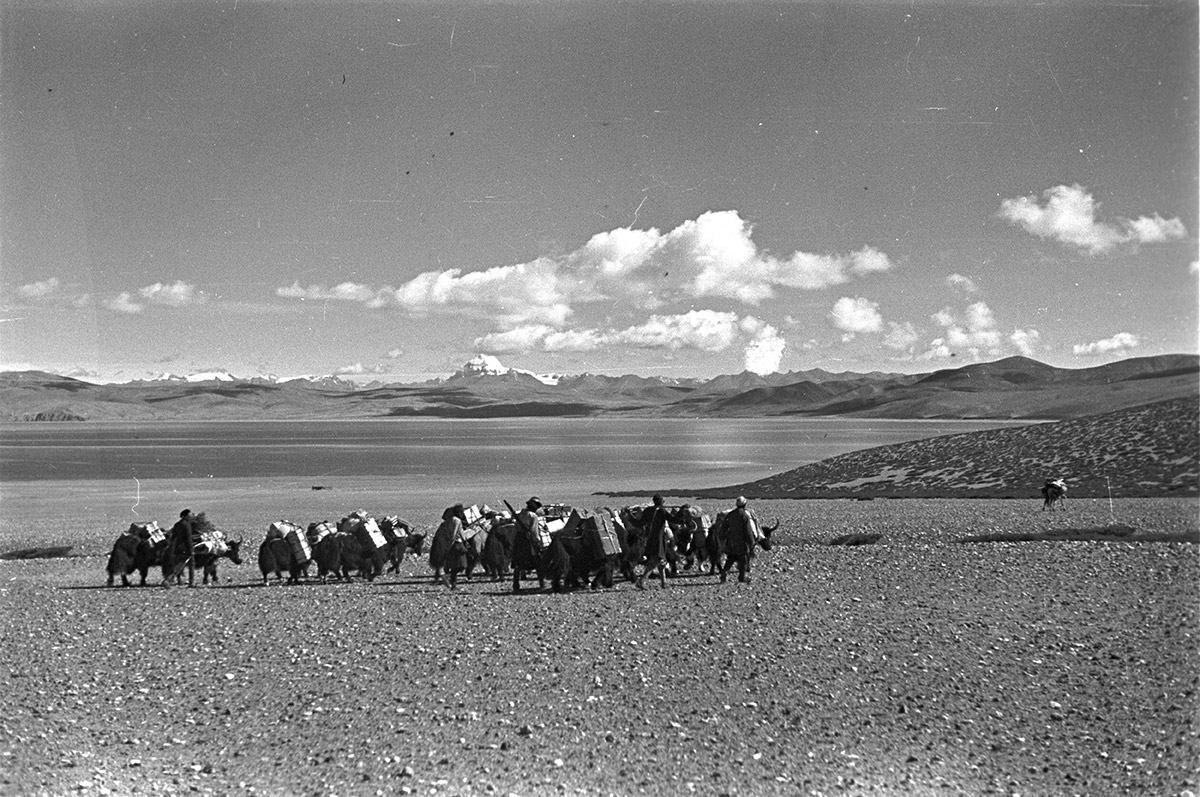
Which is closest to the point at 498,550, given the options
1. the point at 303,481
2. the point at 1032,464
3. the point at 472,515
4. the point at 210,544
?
the point at 472,515

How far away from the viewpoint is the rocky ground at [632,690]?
7.53 meters

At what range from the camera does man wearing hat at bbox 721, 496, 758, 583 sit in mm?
16328

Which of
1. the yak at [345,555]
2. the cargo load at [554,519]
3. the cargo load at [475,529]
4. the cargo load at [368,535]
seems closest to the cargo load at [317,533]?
the yak at [345,555]

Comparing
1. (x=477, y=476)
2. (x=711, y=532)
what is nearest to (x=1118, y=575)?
(x=711, y=532)

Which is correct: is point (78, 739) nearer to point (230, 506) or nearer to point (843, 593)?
point (843, 593)

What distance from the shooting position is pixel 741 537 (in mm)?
16422

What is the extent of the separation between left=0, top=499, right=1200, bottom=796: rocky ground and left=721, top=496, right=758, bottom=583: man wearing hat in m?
0.85

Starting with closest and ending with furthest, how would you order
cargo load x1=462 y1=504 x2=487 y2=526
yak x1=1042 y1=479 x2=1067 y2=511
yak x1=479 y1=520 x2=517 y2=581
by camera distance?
yak x1=479 y1=520 x2=517 y2=581 → cargo load x1=462 y1=504 x2=487 y2=526 → yak x1=1042 y1=479 x2=1067 y2=511

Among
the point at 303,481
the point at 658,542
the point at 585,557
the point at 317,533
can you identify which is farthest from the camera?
the point at 303,481

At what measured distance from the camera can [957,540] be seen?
861 inches

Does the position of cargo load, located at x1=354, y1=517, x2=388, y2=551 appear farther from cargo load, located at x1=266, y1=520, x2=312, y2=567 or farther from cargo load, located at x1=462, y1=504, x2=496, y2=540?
cargo load, located at x1=462, y1=504, x2=496, y2=540

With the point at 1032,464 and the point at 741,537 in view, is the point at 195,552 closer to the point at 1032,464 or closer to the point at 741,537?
the point at 741,537

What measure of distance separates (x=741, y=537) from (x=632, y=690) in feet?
23.8

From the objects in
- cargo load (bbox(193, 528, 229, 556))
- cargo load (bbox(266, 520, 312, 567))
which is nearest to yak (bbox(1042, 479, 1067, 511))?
cargo load (bbox(266, 520, 312, 567))
